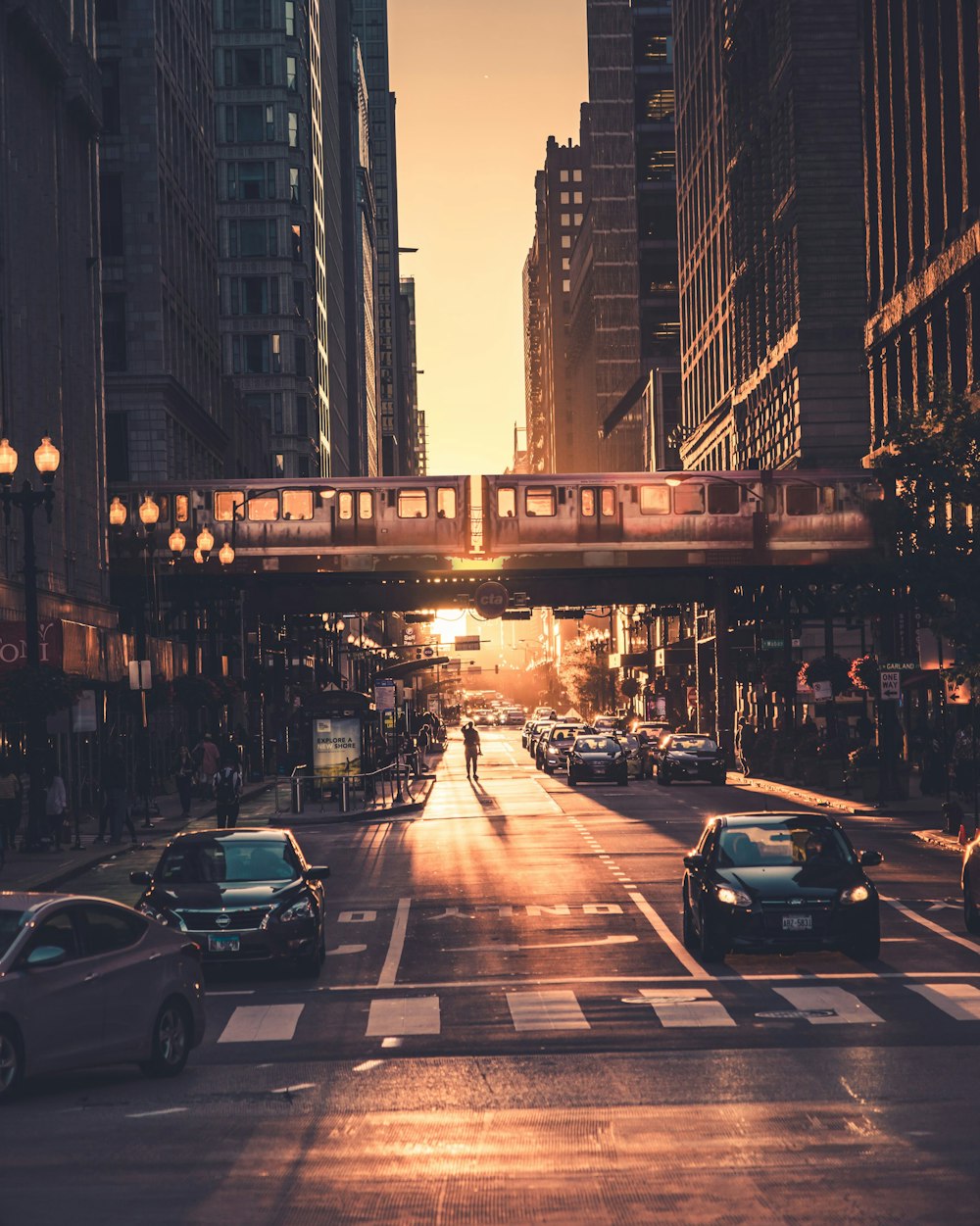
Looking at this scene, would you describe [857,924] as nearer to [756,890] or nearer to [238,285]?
[756,890]

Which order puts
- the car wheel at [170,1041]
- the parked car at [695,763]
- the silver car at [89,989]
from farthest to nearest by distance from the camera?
the parked car at [695,763] < the car wheel at [170,1041] < the silver car at [89,989]

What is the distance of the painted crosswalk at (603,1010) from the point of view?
664 inches

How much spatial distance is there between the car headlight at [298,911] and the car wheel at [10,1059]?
24.2 feet

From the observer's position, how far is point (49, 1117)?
42.8ft

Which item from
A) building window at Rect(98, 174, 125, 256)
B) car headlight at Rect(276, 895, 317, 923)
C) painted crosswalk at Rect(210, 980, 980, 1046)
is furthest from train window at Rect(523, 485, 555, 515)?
painted crosswalk at Rect(210, 980, 980, 1046)

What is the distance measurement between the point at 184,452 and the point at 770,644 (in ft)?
92.1

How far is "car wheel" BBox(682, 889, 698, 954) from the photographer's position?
2209 centimetres

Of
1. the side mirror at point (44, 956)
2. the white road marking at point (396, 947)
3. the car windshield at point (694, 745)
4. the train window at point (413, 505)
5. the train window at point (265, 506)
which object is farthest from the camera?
the train window at point (265, 506)

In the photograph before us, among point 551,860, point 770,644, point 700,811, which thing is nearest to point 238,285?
point 770,644

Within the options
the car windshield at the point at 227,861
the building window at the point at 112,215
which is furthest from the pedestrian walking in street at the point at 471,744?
the car windshield at the point at 227,861

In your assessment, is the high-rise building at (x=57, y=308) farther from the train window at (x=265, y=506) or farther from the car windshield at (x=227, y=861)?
the car windshield at (x=227, y=861)

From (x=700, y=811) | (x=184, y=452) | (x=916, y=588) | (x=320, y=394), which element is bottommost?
(x=700, y=811)

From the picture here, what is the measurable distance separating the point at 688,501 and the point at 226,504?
55.3 feet

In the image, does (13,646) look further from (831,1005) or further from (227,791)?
(831,1005)
